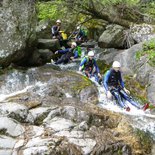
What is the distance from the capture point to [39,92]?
11.4 m

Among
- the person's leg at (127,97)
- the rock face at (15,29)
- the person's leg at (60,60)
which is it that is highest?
the rock face at (15,29)

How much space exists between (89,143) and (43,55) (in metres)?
8.84

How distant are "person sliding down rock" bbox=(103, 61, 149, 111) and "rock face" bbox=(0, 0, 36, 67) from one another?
178 inches

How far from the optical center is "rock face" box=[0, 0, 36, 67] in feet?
43.7

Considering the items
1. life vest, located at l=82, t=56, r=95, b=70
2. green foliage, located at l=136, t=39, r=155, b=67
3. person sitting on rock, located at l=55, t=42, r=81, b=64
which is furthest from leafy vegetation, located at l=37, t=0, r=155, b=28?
life vest, located at l=82, t=56, r=95, b=70

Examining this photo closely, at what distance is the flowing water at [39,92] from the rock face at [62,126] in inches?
10.7

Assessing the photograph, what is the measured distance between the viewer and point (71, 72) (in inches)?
555

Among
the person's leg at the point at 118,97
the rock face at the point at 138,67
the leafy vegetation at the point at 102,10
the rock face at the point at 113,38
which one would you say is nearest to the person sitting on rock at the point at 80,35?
the rock face at the point at 113,38

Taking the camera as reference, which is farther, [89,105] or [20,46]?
[20,46]

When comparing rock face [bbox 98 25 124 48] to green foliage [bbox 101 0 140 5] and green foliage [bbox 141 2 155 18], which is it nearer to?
green foliage [bbox 141 2 155 18]

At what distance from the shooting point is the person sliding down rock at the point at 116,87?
11.1 m

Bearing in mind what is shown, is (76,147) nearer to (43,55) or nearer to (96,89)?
(96,89)

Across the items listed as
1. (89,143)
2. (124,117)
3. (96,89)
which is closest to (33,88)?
(96,89)

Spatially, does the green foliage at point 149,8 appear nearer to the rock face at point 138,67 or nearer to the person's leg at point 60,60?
Result: the rock face at point 138,67
